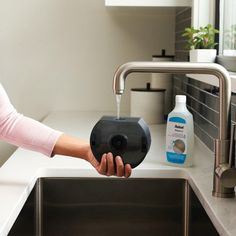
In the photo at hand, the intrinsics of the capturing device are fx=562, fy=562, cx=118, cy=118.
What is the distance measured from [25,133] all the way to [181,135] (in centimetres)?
42

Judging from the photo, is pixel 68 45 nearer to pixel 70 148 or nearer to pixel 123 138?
pixel 70 148

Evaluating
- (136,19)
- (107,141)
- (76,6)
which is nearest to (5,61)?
(76,6)

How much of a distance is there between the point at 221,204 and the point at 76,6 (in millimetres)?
1769

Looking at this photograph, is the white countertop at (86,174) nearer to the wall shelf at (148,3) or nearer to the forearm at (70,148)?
the forearm at (70,148)

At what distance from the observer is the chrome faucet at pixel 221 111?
117 centimetres

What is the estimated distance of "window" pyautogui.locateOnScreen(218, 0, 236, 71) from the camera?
1804mm

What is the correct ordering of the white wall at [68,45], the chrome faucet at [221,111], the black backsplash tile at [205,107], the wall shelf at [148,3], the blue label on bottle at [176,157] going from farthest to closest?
1. the white wall at [68,45]
2. the wall shelf at [148,3]
3. the black backsplash tile at [205,107]
4. the blue label on bottle at [176,157]
5. the chrome faucet at [221,111]

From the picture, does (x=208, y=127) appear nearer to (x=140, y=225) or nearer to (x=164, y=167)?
(x=164, y=167)

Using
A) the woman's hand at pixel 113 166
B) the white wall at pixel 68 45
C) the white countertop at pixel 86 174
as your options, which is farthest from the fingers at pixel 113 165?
the white wall at pixel 68 45

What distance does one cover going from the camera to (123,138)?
1.21 meters

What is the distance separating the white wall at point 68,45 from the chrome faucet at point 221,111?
155 cm

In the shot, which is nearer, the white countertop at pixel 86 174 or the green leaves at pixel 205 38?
the white countertop at pixel 86 174

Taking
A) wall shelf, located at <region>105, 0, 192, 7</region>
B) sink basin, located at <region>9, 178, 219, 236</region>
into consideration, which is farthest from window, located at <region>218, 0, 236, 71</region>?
sink basin, located at <region>9, 178, 219, 236</region>

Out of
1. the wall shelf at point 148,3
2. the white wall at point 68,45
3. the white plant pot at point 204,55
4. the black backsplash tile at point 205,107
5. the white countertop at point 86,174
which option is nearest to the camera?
the white countertop at point 86,174
